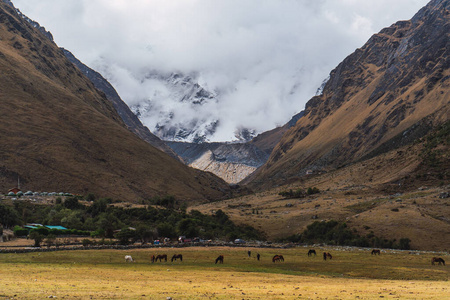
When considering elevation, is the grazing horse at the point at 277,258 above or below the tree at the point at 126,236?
below

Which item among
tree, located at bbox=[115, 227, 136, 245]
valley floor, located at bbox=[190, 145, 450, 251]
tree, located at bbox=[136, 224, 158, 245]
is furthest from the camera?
valley floor, located at bbox=[190, 145, 450, 251]

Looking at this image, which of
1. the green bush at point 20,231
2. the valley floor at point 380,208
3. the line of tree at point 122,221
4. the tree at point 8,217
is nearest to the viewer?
the green bush at point 20,231

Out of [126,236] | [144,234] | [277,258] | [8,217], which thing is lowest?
[277,258]

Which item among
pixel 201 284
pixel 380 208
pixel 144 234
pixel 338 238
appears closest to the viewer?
pixel 201 284

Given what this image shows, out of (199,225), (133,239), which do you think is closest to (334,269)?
(133,239)

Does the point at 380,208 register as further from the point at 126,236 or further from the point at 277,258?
the point at 126,236

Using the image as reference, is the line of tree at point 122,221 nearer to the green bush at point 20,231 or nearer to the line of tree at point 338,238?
the green bush at point 20,231

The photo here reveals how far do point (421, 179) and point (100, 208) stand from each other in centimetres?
10869

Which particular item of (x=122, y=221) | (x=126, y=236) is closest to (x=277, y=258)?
(x=126, y=236)

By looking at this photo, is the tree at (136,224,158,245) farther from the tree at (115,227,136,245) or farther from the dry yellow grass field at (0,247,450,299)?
the dry yellow grass field at (0,247,450,299)

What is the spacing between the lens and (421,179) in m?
157

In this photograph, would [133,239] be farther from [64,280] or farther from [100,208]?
[64,280]

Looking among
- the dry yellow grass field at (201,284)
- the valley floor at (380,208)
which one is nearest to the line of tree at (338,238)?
the valley floor at (380,208)

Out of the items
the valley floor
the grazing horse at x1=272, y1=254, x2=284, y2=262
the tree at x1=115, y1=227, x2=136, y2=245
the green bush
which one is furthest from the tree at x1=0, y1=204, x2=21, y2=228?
the valley floor
